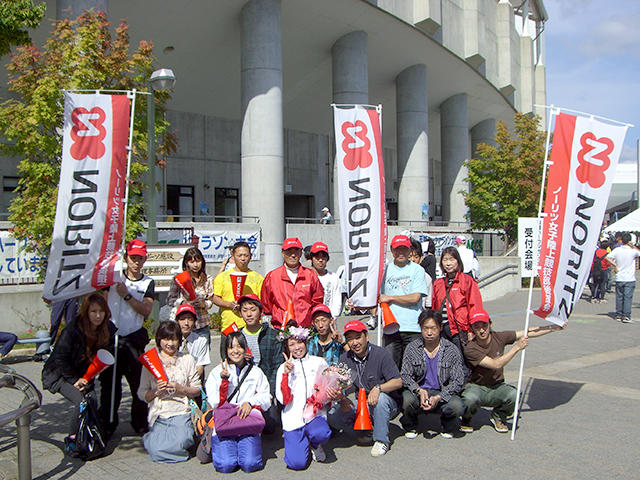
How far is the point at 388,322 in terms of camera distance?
6582 millimetres

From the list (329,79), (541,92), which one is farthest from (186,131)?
(541,92)

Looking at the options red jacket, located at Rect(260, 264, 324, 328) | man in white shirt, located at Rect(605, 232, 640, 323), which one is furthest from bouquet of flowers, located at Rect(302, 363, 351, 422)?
man in white shirt, located at Rect(605, 232, 640, 323)

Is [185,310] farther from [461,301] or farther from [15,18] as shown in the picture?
[15,18]

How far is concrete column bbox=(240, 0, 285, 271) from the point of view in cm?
1948

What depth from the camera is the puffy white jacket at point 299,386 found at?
5.48 meters

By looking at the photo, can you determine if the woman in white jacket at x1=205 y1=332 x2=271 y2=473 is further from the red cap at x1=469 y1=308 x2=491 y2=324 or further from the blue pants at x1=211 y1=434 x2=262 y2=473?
the red cap at x1=469 y1=308 x2=491 y2=324

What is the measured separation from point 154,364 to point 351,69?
1991 cm

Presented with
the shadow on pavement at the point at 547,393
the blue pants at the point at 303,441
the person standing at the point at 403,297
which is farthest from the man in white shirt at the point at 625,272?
the blue pants at the point at 303,441

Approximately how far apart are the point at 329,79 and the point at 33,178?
18263 millimetres

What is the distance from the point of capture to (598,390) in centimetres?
778

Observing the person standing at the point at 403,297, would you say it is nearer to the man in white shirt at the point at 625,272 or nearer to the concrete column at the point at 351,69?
the man in white shirt at the point at 625,272

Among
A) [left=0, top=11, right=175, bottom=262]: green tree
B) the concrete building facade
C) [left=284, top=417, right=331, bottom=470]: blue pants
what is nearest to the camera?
[left=284, top=417, right=331, bottom=470]: blue pants

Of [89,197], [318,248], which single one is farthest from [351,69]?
[89,197]

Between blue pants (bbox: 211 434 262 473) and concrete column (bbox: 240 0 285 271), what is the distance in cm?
1417
